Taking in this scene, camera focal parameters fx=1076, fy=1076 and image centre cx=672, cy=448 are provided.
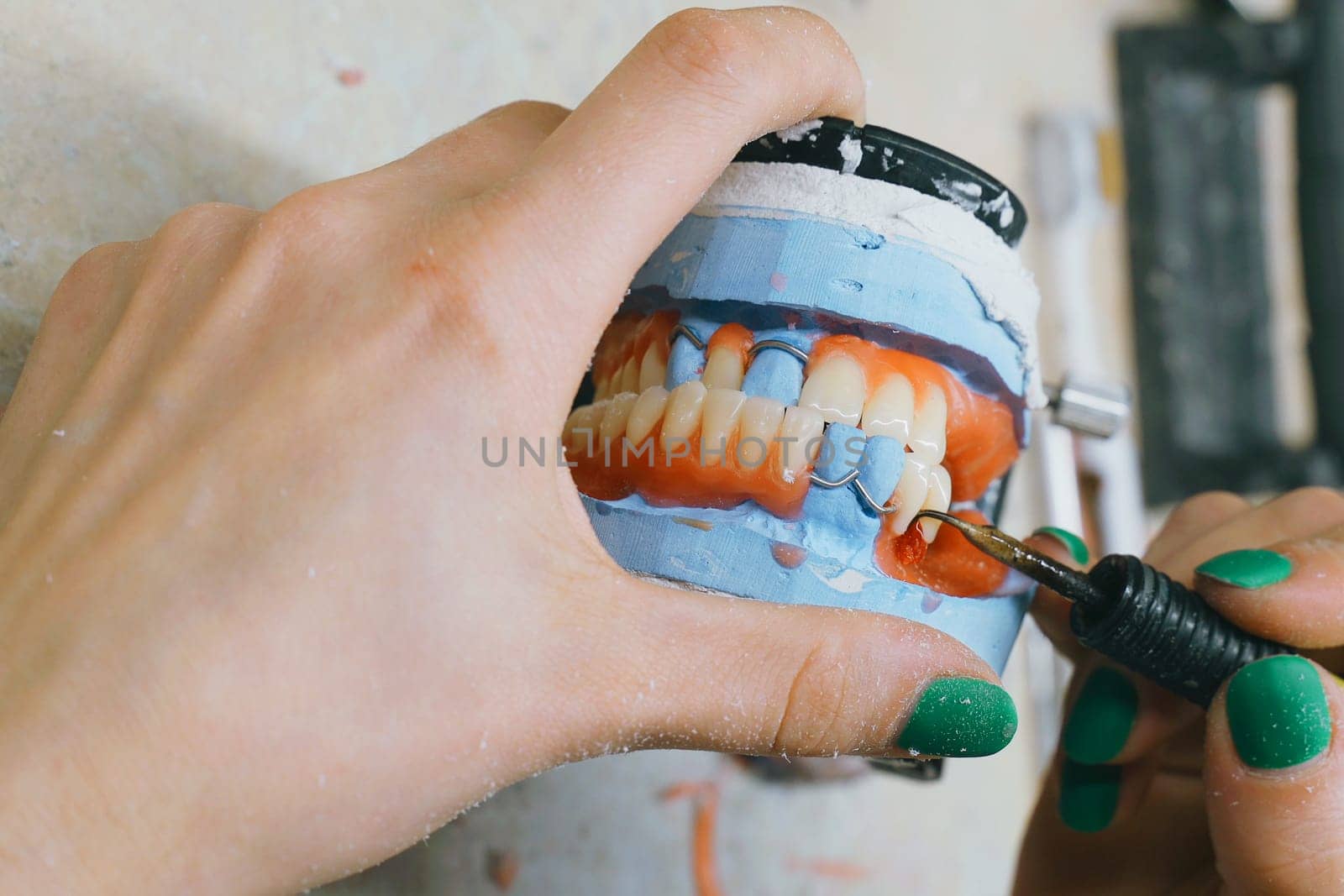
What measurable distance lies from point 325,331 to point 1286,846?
0.69 meters

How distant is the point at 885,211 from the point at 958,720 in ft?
1.04

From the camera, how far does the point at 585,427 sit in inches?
29.3

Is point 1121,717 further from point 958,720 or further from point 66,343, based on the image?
point 66,343

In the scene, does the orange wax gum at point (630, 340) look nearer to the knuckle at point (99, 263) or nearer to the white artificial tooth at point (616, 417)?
the white artificial tooth at point (616, 417)

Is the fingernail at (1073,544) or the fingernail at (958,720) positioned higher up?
the fingernail at (1073,544)

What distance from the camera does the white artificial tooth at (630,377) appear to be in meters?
0.77

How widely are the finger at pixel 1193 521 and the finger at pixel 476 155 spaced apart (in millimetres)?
716

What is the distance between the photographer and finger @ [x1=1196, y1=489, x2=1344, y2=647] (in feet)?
2.60

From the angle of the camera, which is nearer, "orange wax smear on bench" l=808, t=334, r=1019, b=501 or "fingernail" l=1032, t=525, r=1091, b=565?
"orange wax smear on bench" l=808, t=334, r=1019, b=501

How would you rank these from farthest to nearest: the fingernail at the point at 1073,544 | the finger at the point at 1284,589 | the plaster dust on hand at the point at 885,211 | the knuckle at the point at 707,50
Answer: the fingernail at the point at 1073,544
the finger at the point at 1284,589
the plaster dust on hand at the point at 885,211
the knuckle at the point at 707,50

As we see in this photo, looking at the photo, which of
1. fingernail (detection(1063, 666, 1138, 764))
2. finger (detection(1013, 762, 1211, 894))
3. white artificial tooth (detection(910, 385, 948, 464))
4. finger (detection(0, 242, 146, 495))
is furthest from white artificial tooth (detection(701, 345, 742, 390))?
finger (detection(1013, 762, 1211, 894))

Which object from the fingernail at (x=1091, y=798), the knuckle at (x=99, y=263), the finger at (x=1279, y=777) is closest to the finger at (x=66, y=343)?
the knuckle at (x=99, y=263)

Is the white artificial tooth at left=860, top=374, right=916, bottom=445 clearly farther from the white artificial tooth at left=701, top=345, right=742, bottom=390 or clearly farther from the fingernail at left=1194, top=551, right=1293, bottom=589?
the fingernail at left=1194, top=551, right=1293, bottom=589

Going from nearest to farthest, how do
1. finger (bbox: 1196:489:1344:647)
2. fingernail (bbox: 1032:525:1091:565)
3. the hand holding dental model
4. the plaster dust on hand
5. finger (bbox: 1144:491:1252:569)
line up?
the hand holding dental model, the plaster dust on hand, finger (bbox: 1196:489:1344:647), fingernail (bbox: 1032:525:1091:565), finger (bbox: 1144:491:1252:569)
